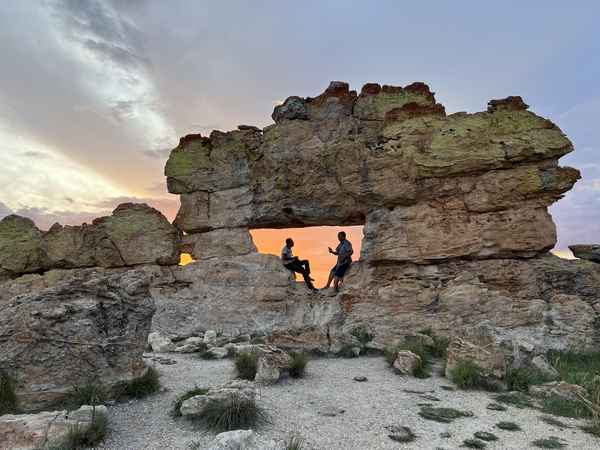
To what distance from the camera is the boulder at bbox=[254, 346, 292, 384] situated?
812cm

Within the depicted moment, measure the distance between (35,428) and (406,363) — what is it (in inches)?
263

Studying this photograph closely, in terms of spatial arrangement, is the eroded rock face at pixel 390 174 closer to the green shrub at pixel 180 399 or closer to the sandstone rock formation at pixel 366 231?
the sandstone rock formation at pixel 366 231

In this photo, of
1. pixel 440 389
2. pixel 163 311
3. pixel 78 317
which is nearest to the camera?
pixel 78 317

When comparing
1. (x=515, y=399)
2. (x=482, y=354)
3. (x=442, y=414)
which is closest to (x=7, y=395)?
(x=442, y=414)

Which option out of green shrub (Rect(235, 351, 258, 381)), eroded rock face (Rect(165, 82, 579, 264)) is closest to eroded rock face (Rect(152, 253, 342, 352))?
eroded rock face (Rect(165, 82, 579, 264))

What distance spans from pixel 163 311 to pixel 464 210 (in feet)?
33.3

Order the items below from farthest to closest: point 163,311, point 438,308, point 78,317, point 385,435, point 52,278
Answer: point 52,278 → point 163,311 → point 438,308 → point 78,317 → point 385,435

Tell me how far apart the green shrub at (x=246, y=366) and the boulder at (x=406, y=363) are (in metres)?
3.03

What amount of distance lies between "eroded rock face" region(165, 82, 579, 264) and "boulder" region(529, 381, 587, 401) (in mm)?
5868

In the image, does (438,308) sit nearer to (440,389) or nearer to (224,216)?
(440,389)

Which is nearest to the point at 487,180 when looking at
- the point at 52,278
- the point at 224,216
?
the point at 224,216

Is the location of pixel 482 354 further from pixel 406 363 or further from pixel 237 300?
pixel 237 300

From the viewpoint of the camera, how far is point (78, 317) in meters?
6.83

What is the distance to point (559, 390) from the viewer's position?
25.1 feet
